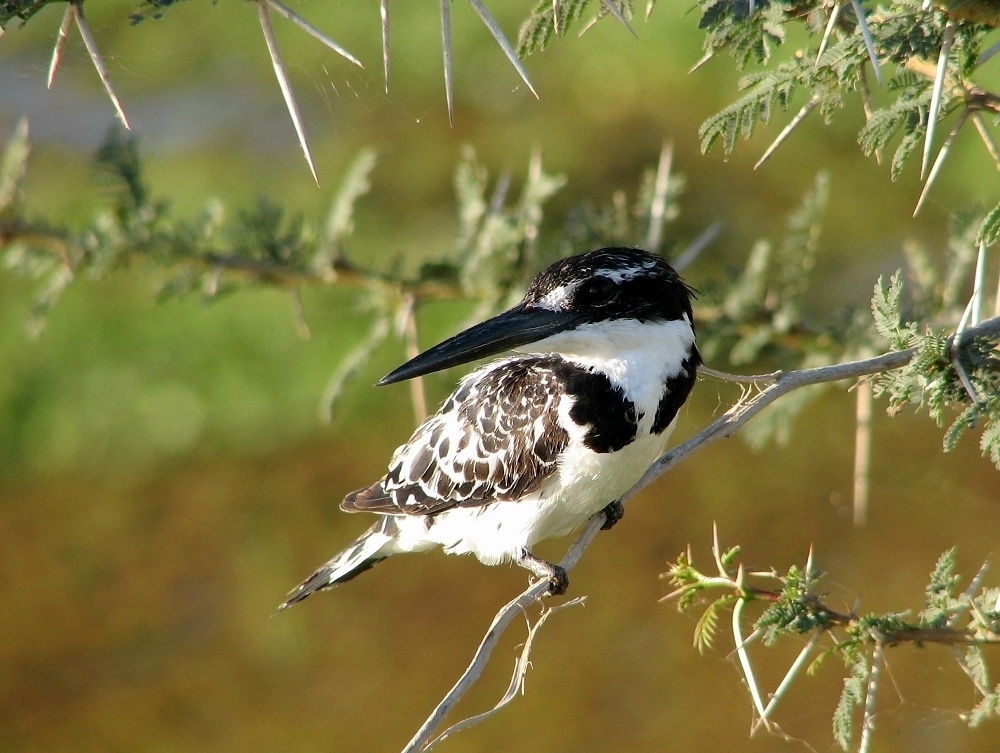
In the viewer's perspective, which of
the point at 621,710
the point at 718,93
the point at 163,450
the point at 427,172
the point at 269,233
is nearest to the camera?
the point at 269,233

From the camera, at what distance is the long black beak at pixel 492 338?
2.29m

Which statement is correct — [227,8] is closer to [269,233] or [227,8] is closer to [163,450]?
[163,450]

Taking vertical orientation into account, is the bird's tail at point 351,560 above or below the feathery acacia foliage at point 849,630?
below

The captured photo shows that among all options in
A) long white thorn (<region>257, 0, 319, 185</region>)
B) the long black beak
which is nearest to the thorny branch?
the long black beak

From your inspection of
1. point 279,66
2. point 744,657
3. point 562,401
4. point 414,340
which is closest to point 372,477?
point 414,340

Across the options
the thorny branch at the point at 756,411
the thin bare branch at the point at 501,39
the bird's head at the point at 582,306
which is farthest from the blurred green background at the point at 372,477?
the thin bare branch at the point at 501,39

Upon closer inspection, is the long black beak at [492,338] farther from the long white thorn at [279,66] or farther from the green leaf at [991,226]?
the green leaf at [991,226]

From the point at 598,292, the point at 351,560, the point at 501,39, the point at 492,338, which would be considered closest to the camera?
the point at 501,39

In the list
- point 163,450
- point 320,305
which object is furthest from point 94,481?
point 320,305

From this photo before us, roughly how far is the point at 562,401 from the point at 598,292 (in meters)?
0.29

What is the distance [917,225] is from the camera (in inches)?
215

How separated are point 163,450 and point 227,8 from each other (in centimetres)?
261

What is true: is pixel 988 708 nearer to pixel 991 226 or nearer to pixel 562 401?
pixel 991 226

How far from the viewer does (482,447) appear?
282 cm
